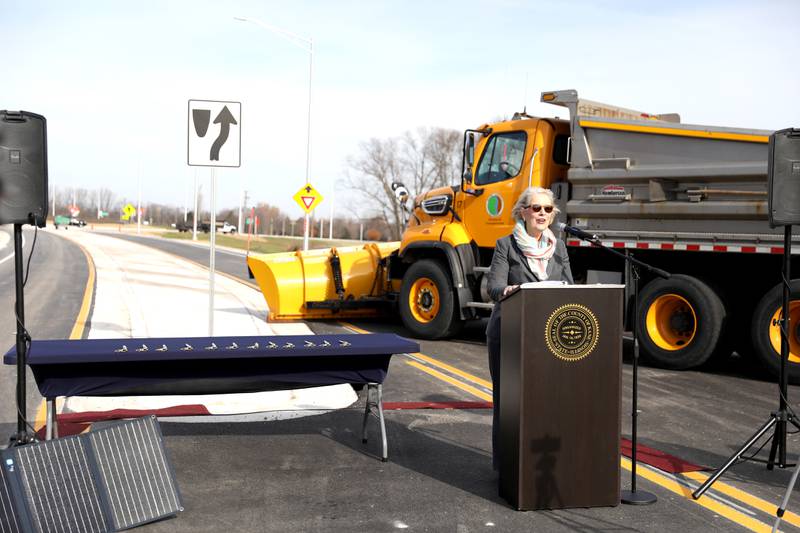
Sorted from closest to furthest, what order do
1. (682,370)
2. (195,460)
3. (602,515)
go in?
1. (602,515)
2. (195,460)
3. (682,370)

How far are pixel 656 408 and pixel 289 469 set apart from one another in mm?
3856

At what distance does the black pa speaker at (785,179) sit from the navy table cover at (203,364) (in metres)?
2.62

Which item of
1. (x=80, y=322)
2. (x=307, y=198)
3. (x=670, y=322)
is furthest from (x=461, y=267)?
(x=307, y=198)

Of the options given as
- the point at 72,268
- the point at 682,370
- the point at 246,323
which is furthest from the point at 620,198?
the point at 72,268

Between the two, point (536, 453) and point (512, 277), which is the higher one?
point (512, 277)

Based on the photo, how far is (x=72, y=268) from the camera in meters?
26.0

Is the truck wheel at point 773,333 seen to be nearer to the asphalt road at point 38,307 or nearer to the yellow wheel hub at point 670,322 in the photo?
the yellow wheel hub at point 670,322

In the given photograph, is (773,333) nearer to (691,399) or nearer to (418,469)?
(691,399)

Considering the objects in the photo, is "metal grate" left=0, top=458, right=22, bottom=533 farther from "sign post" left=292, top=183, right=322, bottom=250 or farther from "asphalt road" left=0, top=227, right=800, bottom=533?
"sign post" left=292, top=183, right=322, bottom=250

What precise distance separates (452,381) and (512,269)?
12.4 ft

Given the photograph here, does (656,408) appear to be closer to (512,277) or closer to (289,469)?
(512,277)

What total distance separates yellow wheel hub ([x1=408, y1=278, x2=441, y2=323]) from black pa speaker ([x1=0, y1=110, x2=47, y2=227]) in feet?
25.7

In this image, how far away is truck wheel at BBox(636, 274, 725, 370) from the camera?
32.0 ft

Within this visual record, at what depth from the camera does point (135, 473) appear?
4.59m
